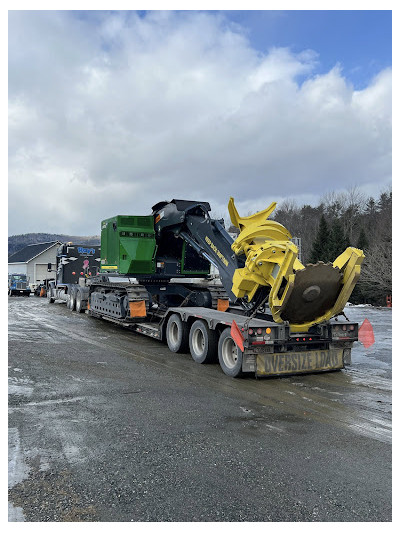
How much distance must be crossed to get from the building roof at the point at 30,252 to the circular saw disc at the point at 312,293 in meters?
49.1

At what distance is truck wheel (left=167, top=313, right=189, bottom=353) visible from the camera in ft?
34.2

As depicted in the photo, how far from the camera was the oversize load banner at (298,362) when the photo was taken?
8.13 m

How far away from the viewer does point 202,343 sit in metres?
9.74

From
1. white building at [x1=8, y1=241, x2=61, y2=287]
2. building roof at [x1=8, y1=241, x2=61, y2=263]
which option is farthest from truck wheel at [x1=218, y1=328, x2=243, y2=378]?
building roof at [x1=8, y1=241, x2=61, y2=263]

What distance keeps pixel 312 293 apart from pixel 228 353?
6.57ft

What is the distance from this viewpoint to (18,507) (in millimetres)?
3744

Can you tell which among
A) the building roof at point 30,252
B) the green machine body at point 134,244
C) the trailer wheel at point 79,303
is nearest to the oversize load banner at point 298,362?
the green machine body at point 134,244

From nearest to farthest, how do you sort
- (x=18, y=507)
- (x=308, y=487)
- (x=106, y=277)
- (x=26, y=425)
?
(x=18, y=507), (x=308, y=487), (x=26, y=425), (x=106, y=277)

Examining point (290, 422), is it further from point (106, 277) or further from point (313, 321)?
point (106, 277)

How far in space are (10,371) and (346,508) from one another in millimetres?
6708

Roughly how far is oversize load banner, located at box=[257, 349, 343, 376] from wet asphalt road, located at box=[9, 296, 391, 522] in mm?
185

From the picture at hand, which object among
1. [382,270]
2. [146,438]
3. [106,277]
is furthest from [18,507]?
[382,270]

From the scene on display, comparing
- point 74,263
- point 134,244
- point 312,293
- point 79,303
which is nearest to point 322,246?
point 74,263

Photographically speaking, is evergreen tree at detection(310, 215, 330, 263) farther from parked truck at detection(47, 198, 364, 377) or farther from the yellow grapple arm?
the yellow grapple arm
